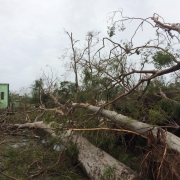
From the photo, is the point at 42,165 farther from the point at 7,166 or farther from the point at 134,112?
the point at 134,112

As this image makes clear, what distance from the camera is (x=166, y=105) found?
574cm

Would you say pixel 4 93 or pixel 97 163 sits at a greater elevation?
pixel 4 93

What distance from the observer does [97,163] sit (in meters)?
4.30

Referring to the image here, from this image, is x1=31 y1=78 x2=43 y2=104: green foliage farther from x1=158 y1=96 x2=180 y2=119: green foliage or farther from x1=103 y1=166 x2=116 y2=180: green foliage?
x1=103 y1=166 x2=116 y2=180: green foliage

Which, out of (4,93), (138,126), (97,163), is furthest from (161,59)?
(4,93)

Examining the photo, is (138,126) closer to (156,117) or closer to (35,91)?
(156,117)

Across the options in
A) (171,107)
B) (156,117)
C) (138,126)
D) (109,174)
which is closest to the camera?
(109,174)

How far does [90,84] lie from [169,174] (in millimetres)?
3401

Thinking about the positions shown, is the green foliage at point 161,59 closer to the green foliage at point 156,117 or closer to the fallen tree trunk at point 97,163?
the green foliage at point 156,117

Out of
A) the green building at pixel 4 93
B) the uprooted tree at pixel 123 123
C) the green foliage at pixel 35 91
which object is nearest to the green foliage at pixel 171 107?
the uprooted tree at pixel 123 123

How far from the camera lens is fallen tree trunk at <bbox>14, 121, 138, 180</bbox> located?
377 centimetres

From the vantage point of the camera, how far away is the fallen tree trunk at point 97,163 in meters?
3.77

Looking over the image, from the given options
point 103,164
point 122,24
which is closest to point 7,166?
point 103,164

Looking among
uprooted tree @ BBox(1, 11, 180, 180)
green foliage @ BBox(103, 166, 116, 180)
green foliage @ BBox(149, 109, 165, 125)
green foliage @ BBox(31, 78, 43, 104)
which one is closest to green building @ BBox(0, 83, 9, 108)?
green foliage @ BBox(31, 78, 43, 104)
